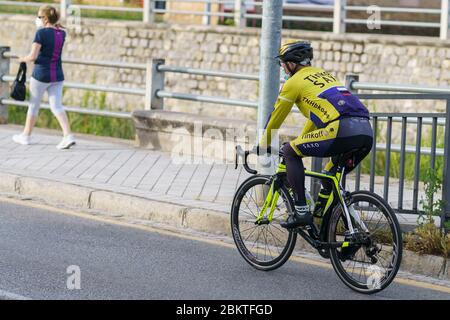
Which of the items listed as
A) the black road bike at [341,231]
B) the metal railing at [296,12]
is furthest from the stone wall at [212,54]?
the black road bike at [341,231]

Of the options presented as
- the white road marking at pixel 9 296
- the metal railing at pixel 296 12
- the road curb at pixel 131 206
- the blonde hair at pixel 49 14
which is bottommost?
the white road marking at pixel 9 296

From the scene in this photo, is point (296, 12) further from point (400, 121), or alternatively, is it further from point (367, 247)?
point (367, 247)

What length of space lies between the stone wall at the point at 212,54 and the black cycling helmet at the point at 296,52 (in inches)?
412

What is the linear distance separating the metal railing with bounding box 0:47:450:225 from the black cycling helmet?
115cm

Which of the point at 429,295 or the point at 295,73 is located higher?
the point at 295,73

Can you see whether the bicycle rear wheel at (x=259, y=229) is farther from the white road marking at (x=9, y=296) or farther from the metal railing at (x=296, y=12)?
the metal railing at (x=296, y=12)

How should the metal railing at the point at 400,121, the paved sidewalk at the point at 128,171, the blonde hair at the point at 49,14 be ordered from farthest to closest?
1. the blonde hair at the point at 49,14
2. the paved sidewalk at the point at 128,171
3. the metal railing at the point at 400,121

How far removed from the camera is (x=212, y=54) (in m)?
23.9

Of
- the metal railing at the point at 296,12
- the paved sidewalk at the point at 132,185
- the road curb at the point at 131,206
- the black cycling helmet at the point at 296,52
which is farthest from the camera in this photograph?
the metal railing at the point at 296,12

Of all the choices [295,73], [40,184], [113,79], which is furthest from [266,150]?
[113,79]

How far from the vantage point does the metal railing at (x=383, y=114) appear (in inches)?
348

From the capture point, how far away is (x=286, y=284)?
7.93 metres
